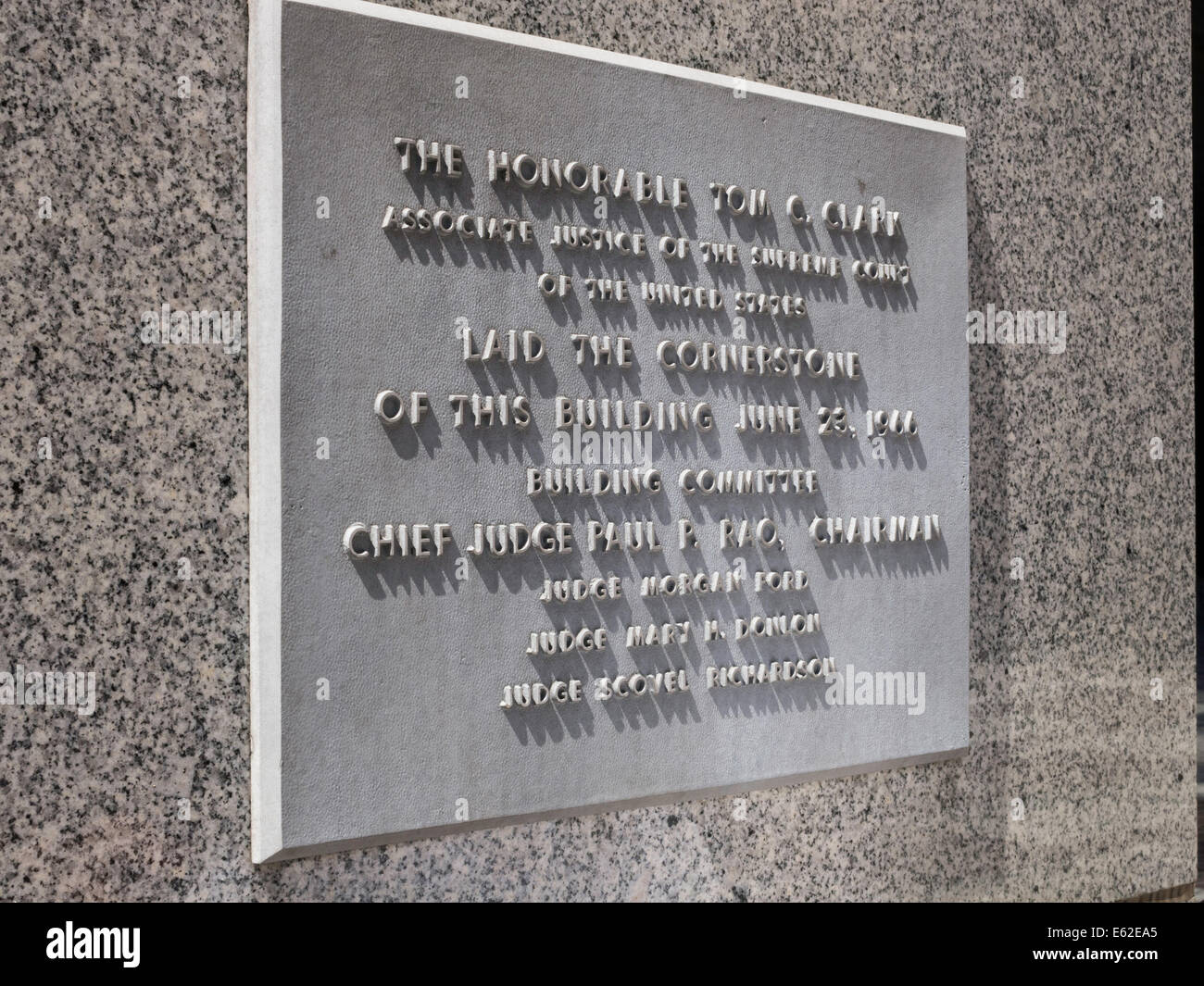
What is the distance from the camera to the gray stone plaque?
285 centimetres

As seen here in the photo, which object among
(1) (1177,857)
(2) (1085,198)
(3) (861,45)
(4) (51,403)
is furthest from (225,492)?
(1) (1177,857)

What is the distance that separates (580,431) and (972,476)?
5.29 feet

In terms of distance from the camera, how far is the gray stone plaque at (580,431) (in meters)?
2.85

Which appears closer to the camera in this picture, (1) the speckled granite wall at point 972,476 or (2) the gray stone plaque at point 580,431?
(1) the speckled granite wall at point 972,476

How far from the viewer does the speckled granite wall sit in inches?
105

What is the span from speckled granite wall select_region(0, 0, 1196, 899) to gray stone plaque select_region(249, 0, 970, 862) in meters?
0.13

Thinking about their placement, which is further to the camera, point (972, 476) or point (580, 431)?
point (972, 476)

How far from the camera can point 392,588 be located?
9.62 feet

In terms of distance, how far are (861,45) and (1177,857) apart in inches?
129

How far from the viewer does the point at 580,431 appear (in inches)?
126

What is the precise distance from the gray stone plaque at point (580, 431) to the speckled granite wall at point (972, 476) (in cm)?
13

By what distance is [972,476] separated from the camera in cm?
411

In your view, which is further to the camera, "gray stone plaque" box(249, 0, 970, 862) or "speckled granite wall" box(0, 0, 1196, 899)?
"gray stone plaque" box(249, 0, 970, 862)

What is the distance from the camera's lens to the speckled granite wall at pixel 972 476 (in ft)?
8.76
